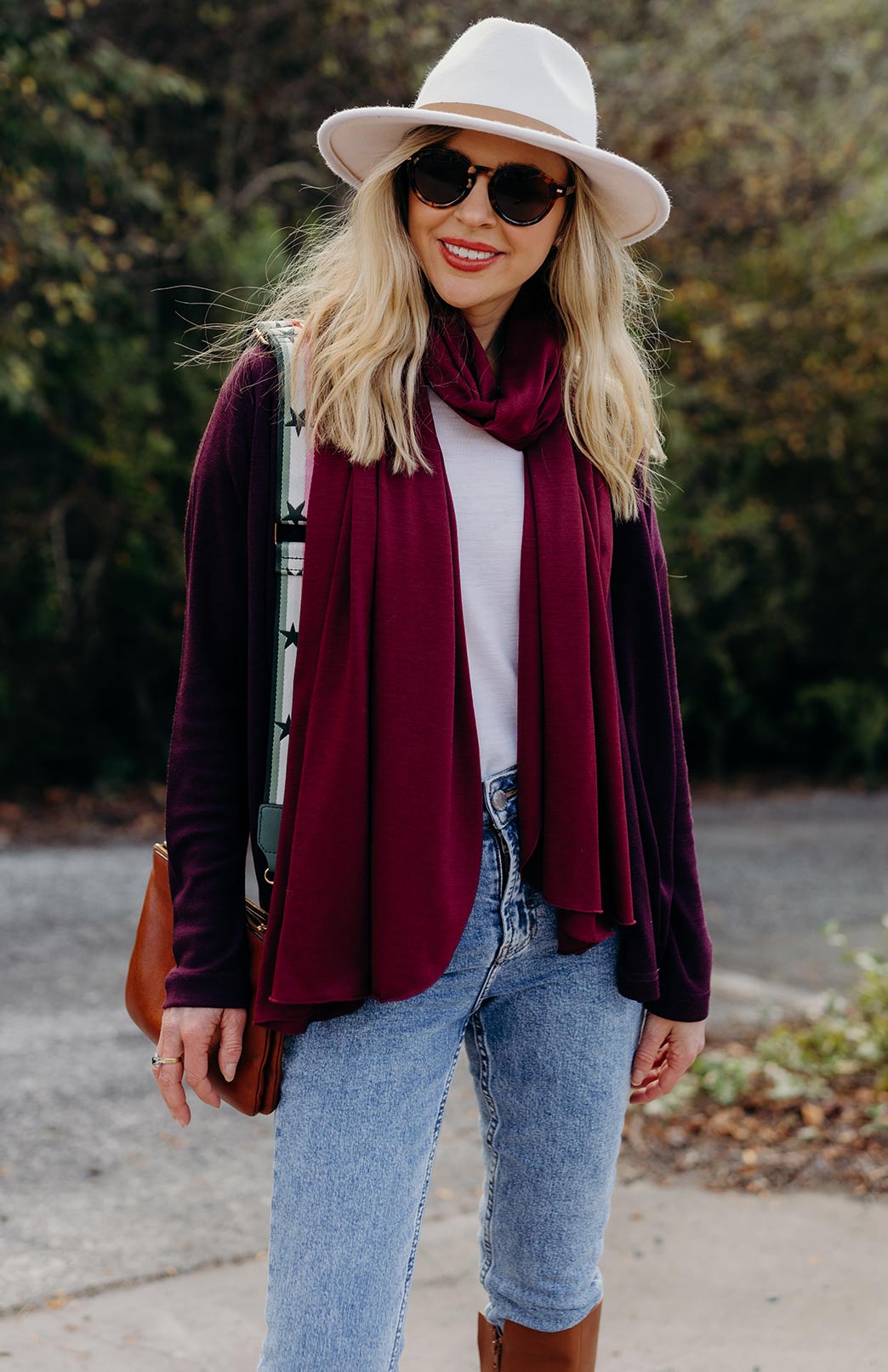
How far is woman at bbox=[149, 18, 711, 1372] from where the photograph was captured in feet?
5.42

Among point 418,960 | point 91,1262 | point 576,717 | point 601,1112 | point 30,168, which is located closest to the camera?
point 418,960

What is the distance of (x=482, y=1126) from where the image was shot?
2.02 meters

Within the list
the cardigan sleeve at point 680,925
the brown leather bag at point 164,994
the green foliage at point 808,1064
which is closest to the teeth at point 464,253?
the cardigan sleeve at point 680,925

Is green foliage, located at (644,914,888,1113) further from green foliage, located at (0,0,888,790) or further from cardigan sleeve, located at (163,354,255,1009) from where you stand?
green foliage, located at (0,0,888,790)

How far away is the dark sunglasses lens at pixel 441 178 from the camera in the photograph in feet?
6.07

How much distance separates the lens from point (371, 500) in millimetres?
1685

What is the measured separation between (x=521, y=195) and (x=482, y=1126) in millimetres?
1315

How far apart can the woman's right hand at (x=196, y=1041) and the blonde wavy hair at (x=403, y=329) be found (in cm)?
71

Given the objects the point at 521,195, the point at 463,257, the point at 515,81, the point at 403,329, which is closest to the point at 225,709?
the point at 403,329

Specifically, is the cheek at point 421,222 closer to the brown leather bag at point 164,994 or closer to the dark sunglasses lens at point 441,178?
the dark sunglasses lens at point 441,178

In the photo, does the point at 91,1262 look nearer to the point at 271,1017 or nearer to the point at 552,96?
the point at 271,1017

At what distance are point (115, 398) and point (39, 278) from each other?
2.89ft

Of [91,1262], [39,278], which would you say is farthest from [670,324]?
[91,1262]

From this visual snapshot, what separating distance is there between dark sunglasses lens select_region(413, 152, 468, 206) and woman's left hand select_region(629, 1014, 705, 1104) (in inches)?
46.2
